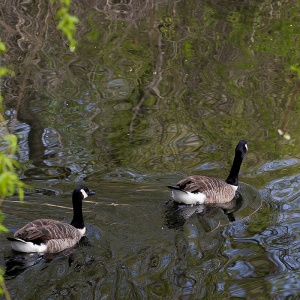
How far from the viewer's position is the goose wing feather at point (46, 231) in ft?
27.0

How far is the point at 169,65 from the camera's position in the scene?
50.6ft

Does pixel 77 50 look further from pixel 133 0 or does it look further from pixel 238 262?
pixel 238 262

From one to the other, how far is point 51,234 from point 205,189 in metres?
2.58

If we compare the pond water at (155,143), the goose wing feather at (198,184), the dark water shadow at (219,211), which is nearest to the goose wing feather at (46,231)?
the pond water at (155,143)

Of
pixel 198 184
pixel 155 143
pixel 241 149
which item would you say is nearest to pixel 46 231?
pixel 198 184

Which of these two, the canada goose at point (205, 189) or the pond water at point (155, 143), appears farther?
the canada goose at point (205, 189)

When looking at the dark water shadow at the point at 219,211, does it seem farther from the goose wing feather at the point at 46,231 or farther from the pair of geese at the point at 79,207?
the goose wing feather at the point at 46,231

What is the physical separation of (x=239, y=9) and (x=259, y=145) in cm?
889

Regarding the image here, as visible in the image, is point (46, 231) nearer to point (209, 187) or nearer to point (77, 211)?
point (77, 211)

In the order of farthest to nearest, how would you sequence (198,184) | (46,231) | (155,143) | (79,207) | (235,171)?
(155,143), (235,171), (198,184), (79,207), (46,231)

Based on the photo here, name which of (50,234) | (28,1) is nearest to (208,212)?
(50,234)

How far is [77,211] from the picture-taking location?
28.9 feet

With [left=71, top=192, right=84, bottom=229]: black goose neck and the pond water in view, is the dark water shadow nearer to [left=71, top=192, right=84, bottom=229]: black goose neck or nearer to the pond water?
the pond water

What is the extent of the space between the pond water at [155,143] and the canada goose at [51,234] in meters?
0.16
